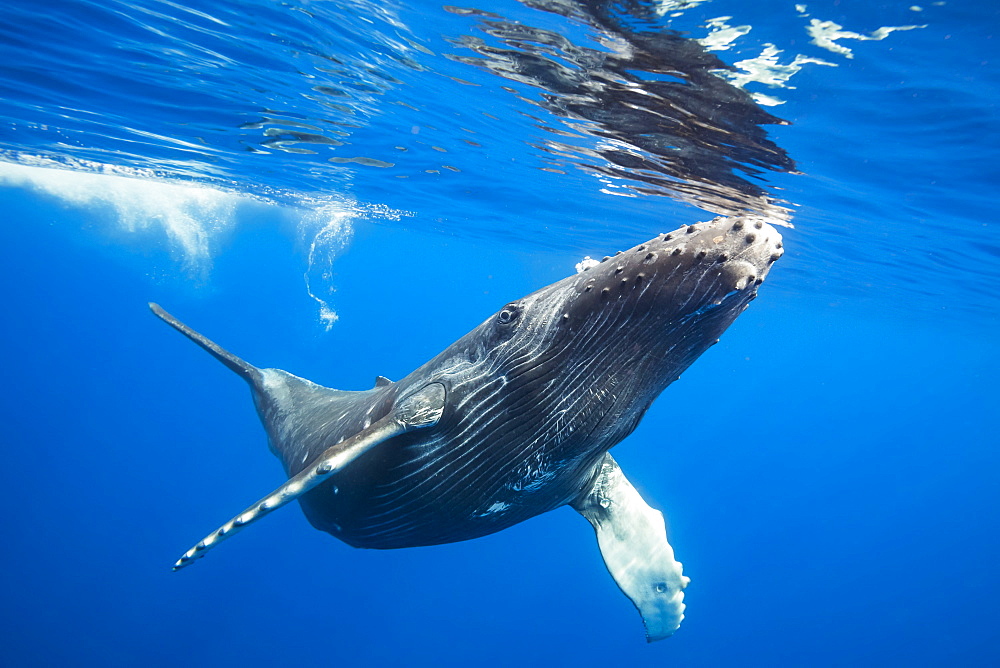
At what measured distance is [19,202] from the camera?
57469 mm

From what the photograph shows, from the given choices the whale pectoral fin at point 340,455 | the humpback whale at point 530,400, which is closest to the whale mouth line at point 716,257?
the humpback whale at point 530,400

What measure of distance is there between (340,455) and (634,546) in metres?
4.05

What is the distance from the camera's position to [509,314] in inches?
170

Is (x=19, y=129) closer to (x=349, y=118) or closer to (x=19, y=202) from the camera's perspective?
(x=349, y=118)

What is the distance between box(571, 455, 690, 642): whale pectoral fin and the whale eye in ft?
9.22

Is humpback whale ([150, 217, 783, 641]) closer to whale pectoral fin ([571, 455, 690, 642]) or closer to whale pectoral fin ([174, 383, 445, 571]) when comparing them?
whale pectoral fin ([174, 383, 445, 571])

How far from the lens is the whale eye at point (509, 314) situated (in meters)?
4.32

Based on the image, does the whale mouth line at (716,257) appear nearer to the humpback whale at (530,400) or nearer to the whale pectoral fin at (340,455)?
the humpback whale at (530,400)

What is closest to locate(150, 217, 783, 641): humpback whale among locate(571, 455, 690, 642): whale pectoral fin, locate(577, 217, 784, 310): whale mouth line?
locate(577, 217, 784, 310): whale mouth line

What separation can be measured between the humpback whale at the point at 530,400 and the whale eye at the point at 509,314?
0.04ft

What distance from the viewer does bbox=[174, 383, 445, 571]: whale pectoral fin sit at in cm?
399

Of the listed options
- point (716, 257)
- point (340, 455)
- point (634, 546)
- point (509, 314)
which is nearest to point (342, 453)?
point (340, 455)

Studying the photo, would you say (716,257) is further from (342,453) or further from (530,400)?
Answer: (342,453)

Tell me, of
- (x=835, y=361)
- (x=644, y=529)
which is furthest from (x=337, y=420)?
(x=835, y=361)
